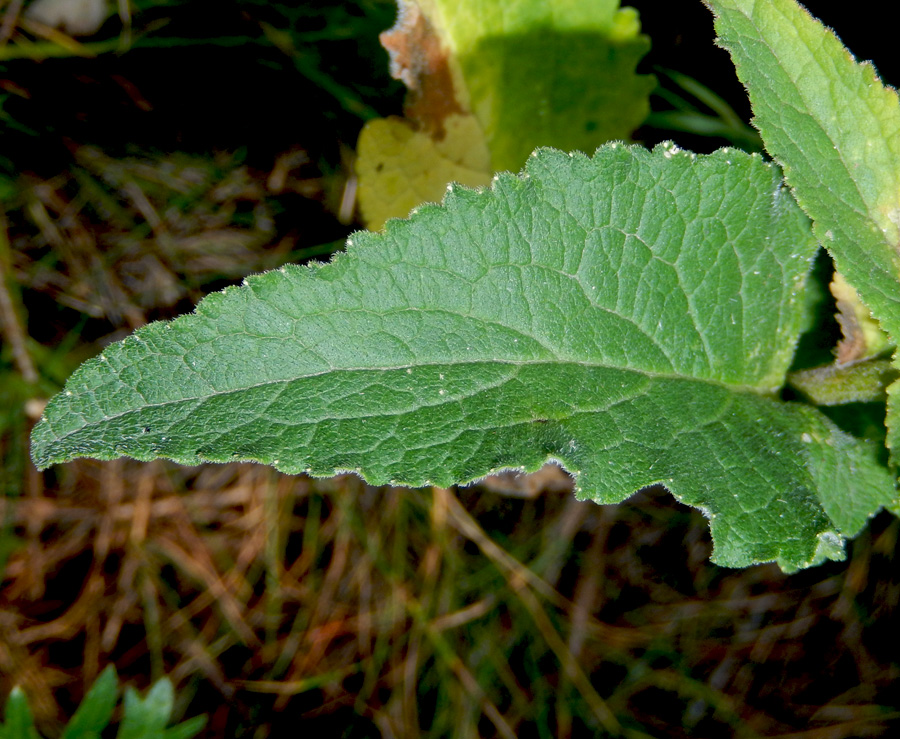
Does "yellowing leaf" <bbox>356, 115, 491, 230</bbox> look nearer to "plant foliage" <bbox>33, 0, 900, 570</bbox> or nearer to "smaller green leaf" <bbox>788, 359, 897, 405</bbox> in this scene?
"plant foliage" <bbox>33, 0, 900, 570</bbox>

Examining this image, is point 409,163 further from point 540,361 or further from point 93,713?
point 93,713

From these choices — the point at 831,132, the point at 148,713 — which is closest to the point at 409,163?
the point at 831,132

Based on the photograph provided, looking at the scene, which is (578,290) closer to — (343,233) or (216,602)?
(343,233)

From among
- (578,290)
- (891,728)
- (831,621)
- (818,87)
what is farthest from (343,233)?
(891,728)

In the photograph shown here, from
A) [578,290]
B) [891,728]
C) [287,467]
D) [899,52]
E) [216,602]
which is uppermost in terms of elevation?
[899,52]

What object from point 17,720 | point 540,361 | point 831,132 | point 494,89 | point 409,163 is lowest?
point 17,720

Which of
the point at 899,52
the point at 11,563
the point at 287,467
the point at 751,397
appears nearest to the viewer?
the point at 287,467

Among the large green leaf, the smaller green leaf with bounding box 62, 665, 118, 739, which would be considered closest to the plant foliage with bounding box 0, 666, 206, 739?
the smaller green leaf with bounding box 62, 665, 118, 739
